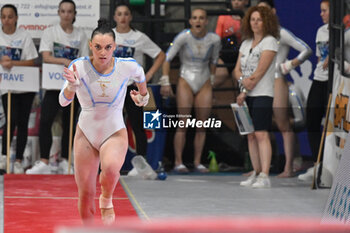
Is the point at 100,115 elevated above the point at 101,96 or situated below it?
below

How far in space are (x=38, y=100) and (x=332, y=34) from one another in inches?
148

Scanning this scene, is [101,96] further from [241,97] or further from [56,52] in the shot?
[56,52]

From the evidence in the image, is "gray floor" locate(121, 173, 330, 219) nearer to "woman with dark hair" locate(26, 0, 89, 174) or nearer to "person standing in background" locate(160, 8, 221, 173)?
"person standing in background" locate(160, 8, 221, 173)

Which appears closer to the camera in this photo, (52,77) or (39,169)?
(52,77)

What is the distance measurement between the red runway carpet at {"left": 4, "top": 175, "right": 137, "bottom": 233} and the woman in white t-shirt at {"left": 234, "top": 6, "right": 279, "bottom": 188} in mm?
1643

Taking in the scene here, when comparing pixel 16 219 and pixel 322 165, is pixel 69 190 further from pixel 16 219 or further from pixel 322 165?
pixel 322 165

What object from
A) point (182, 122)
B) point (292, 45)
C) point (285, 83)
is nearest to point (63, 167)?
point (182, 122)

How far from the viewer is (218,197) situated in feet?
29.0

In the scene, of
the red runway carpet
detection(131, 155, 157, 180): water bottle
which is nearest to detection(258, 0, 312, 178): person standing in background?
detection(131, 155, 157, 180): water bottle

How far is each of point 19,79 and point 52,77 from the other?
1.33ft

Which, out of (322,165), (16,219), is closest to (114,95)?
(16,219)

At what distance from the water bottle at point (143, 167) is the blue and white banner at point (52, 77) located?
4.18 ft

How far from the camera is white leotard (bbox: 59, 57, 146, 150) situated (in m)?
5.97

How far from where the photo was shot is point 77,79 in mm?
5832
